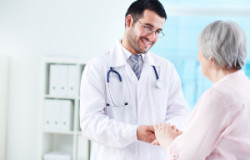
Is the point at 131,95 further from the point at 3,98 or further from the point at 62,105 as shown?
the point at 3,98

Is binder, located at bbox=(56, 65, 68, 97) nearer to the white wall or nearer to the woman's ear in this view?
the white wall

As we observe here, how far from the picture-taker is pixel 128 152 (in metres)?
1.92

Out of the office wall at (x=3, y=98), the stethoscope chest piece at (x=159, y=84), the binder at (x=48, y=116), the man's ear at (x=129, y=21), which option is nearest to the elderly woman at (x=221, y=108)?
the stethoscope chest piece at (x=159, y=84)

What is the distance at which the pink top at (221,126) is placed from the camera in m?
1.27

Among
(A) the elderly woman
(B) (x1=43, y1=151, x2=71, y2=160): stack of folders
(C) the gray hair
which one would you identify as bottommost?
(B) (x1=43, y1=151, x2=71, y2=160): stack of folders

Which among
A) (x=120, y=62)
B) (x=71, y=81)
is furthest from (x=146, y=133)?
(x=71, y=81)

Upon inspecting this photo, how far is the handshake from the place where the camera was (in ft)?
5.08

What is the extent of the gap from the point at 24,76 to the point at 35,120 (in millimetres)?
503

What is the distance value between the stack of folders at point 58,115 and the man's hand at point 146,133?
6.12 ft

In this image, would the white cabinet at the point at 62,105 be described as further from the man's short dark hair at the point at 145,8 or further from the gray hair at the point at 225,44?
the gray hair at the point at 225,44

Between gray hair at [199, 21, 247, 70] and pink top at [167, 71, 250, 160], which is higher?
gray hair at [199, 21, 247, 70]

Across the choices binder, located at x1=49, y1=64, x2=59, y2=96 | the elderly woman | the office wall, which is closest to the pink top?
the elderly woman

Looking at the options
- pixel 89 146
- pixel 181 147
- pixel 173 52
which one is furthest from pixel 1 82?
pixel 181 147

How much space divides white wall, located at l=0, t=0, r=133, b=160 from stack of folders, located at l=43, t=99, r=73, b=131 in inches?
17.5
